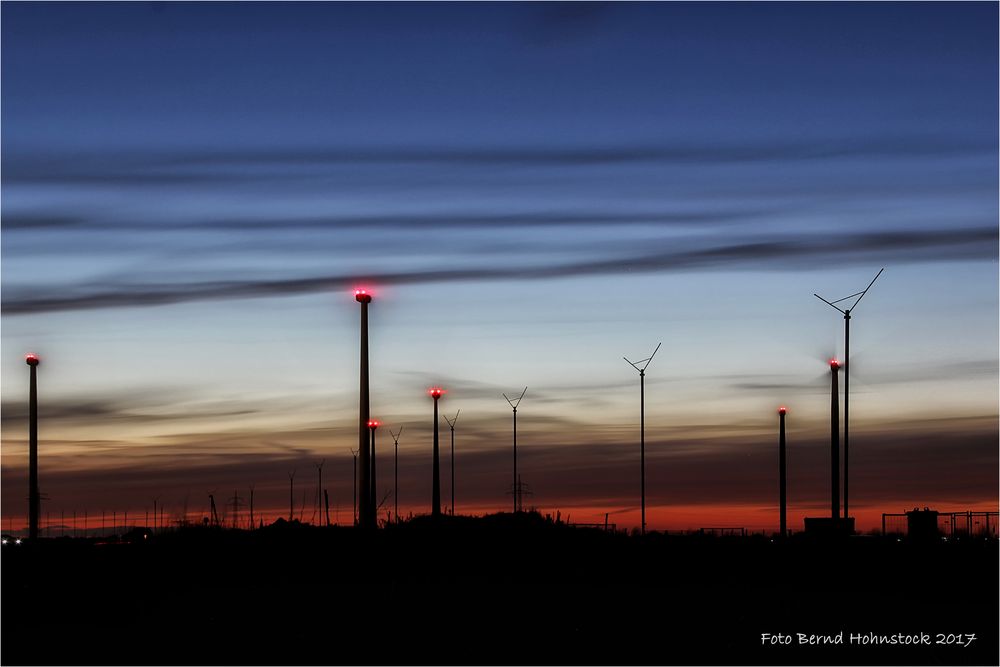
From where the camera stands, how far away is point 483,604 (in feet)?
107

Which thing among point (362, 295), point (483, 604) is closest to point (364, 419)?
point (362, 295)

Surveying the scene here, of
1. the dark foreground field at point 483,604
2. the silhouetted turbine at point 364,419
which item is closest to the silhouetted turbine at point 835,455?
the dark foreground field at point 483,604

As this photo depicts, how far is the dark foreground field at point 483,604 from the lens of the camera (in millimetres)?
22797

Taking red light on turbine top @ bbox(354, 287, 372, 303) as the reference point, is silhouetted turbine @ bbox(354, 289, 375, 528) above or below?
below

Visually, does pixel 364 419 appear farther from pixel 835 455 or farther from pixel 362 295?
pixel 835 455

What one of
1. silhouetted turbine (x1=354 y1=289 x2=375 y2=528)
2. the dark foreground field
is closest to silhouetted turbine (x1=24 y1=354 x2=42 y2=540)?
the dark foreground field

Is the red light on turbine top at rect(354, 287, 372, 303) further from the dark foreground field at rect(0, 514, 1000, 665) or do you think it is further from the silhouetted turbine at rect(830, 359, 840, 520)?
the silhouetted turbine at rect(830, 359, 840, 520)

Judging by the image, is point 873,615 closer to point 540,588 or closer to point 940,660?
point 940,660

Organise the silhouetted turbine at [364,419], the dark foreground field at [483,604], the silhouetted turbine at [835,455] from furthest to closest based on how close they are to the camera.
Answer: the silhouetted turbine at [835,455]
the silhouetted turbine at [364,419]
the dark foreground field at [483,604]

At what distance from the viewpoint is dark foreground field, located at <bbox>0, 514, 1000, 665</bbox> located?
22.8 meters

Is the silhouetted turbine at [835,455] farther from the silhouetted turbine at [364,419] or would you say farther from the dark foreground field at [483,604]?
the silhouetted turbine at [364,419]

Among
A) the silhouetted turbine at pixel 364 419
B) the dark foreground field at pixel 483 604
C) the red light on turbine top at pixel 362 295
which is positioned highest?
the red light on turbine top at pixel 362 295

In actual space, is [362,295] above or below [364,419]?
above

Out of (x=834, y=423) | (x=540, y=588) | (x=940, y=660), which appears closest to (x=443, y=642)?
(x=940, y=660)
